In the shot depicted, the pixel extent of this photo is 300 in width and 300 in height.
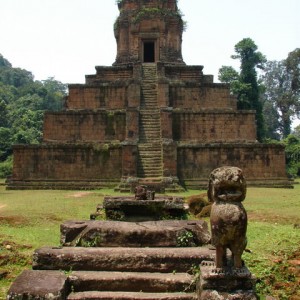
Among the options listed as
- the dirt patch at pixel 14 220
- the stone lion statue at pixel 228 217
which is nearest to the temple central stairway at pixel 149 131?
the dirt patch at pixel 14 220

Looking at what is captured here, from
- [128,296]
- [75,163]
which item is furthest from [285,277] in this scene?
[75,163]

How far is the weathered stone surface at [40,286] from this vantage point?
3.65 metres

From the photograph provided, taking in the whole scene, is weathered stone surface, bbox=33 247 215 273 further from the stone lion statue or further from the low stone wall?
the low stone wall

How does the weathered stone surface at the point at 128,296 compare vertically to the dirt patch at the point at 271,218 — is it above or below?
below

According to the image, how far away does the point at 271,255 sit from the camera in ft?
19.0

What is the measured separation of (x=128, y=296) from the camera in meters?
3.90

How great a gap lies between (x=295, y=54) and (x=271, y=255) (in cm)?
4107

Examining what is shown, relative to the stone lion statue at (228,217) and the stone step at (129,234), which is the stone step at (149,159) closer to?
the stone step at (129,234)

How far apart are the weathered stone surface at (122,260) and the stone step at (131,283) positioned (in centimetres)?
21

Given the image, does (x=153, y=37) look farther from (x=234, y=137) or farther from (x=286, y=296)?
(x=286, y=296)

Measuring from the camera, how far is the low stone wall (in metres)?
17.0

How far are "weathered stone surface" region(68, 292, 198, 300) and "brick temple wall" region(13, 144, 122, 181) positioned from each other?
13.1 m

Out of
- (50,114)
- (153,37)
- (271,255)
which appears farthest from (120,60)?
(271,255)

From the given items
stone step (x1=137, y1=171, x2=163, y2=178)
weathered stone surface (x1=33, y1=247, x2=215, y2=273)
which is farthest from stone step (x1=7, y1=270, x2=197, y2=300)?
stone step (x1=137, y1=171, x2=163, y2=178)
